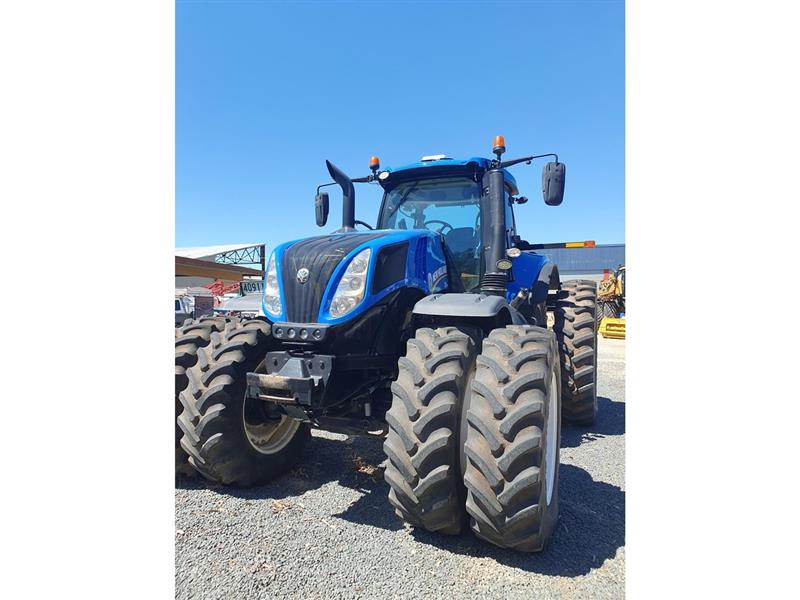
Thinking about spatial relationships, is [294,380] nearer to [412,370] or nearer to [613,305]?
[412,370]

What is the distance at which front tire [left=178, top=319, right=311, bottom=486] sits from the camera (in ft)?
9.23

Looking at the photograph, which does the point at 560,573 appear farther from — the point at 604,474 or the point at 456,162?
the point at 456,162

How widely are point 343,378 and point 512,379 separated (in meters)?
1.08

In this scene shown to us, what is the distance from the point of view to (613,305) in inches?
645

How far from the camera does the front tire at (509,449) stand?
2.08 m

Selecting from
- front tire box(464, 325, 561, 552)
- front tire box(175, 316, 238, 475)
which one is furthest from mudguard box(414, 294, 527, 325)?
front tire box(175, 316, 238, 475)

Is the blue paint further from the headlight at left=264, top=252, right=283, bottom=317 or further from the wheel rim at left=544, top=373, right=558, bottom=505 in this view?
the wheel rim at left=544, top=373, right=558, bottom=505

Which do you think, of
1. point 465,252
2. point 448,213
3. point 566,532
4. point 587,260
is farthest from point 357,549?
point 587,260

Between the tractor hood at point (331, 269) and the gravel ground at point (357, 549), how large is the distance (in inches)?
47.4

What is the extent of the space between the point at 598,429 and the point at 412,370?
3268mm

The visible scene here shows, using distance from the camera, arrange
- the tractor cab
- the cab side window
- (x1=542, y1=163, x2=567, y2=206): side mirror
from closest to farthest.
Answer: (x1=542, y1=163, x2=567, y2=206): side mirror, the tractor cab, the cab side window

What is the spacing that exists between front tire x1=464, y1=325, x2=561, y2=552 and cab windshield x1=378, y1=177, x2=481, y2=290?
6.10 feet

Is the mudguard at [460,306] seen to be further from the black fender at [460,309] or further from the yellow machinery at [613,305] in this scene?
the yellow machinery at [613,305]

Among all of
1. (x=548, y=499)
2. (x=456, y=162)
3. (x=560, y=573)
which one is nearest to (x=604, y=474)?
(x=548, y=499)
